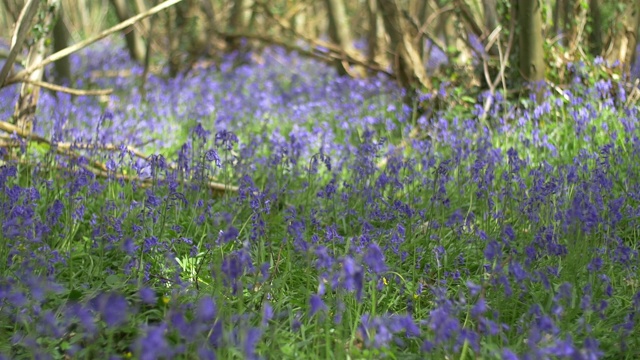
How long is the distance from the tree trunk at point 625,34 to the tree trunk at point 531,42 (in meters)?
0.80

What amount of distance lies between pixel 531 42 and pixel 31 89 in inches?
151

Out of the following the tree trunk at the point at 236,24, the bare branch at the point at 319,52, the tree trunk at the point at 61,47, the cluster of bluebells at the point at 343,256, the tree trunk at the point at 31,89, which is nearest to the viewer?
the cluster of bluebells at the point at 343,256

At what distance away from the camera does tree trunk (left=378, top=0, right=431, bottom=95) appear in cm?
638

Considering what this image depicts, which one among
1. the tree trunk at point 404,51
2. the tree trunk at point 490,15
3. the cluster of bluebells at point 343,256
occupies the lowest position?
the cluster of bluebells at point 343,256

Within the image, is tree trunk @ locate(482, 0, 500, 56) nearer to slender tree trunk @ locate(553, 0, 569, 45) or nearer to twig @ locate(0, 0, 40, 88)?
slender tree trunk @ locate(553, 0, 569, 45)

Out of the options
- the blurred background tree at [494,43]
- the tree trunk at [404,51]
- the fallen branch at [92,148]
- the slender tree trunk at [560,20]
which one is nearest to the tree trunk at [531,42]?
the blurred background tree at [494,43]

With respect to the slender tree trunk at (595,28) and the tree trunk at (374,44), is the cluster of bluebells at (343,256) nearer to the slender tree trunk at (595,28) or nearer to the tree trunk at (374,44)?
the slender tree trunk at (595,28)

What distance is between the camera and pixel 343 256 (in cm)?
252

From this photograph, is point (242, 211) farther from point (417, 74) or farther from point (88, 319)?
point (417, 74)

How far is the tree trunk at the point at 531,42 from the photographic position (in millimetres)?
5562

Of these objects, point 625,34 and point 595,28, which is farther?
point 595,28

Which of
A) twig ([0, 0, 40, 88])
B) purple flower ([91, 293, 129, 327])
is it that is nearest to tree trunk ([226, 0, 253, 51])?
twig ([0, 0, 40, 88])

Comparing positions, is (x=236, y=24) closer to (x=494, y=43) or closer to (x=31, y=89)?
(x=494, y=43)

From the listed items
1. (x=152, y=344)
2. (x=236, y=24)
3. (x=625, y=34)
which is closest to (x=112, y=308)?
(x=152, y=344)
